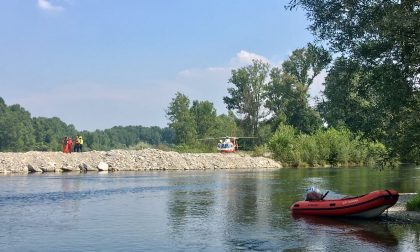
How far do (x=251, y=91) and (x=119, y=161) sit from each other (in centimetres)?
4684

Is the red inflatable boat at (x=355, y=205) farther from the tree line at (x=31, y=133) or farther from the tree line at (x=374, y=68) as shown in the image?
the tree line at (x=31, y=133)

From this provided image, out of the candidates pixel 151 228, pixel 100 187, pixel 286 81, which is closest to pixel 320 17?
pixel 151 228

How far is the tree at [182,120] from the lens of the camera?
91.5 meters

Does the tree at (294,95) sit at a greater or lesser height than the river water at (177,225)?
greater

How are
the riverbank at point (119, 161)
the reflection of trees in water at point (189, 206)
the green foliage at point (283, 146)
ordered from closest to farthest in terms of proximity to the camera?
1. the reflection of trees in water at point (189, 206)
2. the riverbank at point (119, 161)
3. the green foliage at point (283, 146)

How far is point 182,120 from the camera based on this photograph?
95125mm

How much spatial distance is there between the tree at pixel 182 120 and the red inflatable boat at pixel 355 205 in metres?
67.7

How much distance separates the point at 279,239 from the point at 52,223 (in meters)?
9.28

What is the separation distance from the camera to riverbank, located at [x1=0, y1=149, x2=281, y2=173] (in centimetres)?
5238

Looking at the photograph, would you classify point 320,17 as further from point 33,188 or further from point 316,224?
point 33,188

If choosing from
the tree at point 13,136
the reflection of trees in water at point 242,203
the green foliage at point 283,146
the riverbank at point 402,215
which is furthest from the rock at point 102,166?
the tree at point 13,136

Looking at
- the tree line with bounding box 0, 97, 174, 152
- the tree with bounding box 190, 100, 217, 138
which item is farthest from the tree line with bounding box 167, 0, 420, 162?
the tree line with bounding box 0, 97, 174, 152

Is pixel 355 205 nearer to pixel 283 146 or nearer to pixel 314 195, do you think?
pixel 314 195

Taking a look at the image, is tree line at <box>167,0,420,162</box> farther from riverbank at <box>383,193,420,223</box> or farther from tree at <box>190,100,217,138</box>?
tree at <box>190,100,217,138</box>
